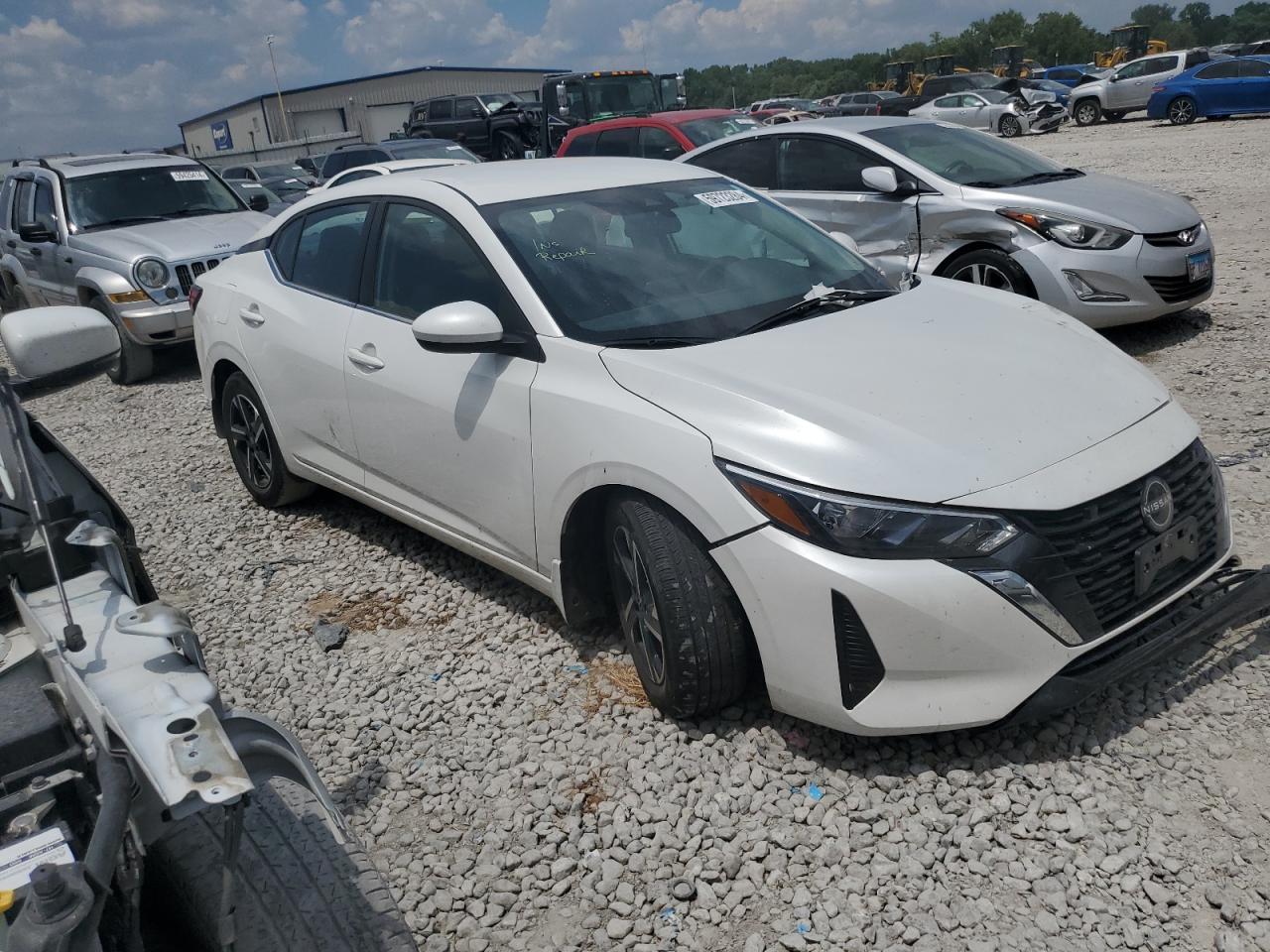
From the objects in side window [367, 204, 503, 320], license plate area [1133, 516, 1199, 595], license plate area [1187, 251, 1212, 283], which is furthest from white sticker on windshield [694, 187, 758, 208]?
license plate area [1187, 251, 1212, 283]

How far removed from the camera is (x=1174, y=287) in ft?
21.8

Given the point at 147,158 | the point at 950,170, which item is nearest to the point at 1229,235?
the point at 950,170

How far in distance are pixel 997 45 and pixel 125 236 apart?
276 feet

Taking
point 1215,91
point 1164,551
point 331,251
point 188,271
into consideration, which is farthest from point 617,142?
point 1215,91

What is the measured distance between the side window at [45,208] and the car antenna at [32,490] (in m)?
8.23

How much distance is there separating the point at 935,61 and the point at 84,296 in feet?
153

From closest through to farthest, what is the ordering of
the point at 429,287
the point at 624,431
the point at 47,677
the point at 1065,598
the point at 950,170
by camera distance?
the point at 47,677
the point at 1065,598
the point at 624,431
the point at 429,287
the point at 950,170

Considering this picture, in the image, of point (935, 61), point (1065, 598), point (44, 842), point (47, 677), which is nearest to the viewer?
point (44, 842)

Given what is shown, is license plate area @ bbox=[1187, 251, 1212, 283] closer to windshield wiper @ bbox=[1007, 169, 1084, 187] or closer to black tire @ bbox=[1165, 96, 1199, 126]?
windshield wiper @ bbox=[1007, 169, 1084, 187]

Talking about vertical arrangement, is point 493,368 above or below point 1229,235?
above

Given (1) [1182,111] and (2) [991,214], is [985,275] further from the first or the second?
(1) [1182,111]

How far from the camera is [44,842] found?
160cm

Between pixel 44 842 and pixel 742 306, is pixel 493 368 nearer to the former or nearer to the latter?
pixel 742 306

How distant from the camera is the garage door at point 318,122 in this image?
212ft
